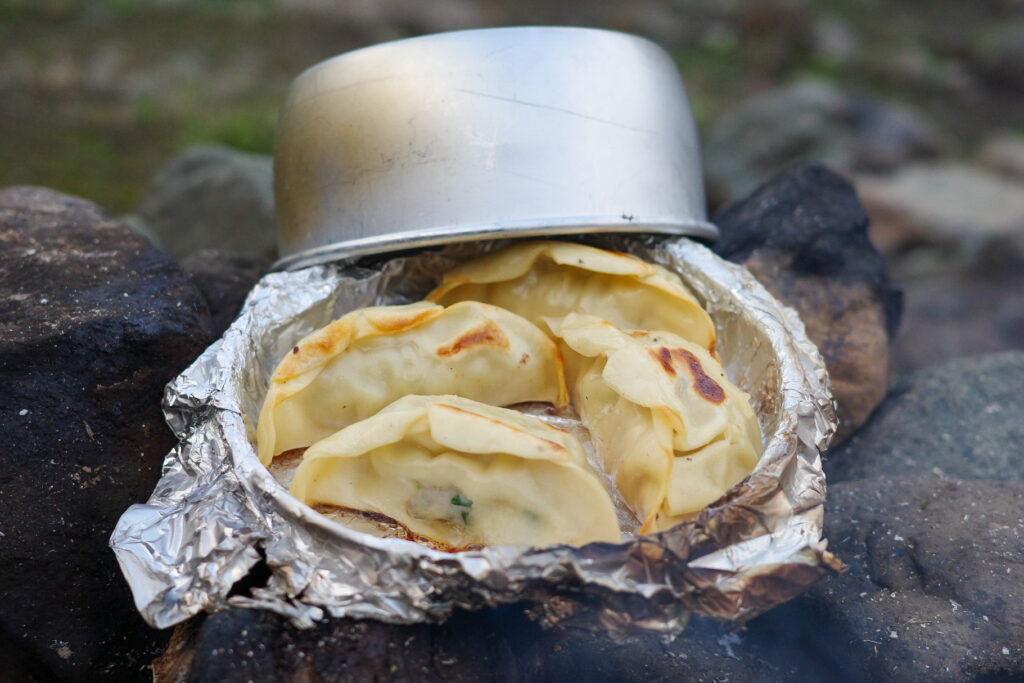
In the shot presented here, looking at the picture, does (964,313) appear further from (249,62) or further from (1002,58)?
(249,62)

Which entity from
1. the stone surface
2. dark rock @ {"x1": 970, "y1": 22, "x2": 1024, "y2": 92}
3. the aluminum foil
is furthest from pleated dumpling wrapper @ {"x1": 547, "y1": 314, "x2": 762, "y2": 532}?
dark rock @ {"x1": 970, "y1": 22, "x2": 1024, "y2": 92}

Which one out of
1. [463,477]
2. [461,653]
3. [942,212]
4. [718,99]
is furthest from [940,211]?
[461,653]

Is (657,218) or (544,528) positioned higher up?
(657,218)

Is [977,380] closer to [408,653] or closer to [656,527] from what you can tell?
[656,527]

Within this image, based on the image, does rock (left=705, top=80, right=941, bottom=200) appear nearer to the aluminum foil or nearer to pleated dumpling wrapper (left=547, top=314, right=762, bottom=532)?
pleated dumpling wrapper (left=547, top=314, right=762, bottom=532)

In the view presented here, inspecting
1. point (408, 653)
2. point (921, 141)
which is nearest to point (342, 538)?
point (408, 653)
